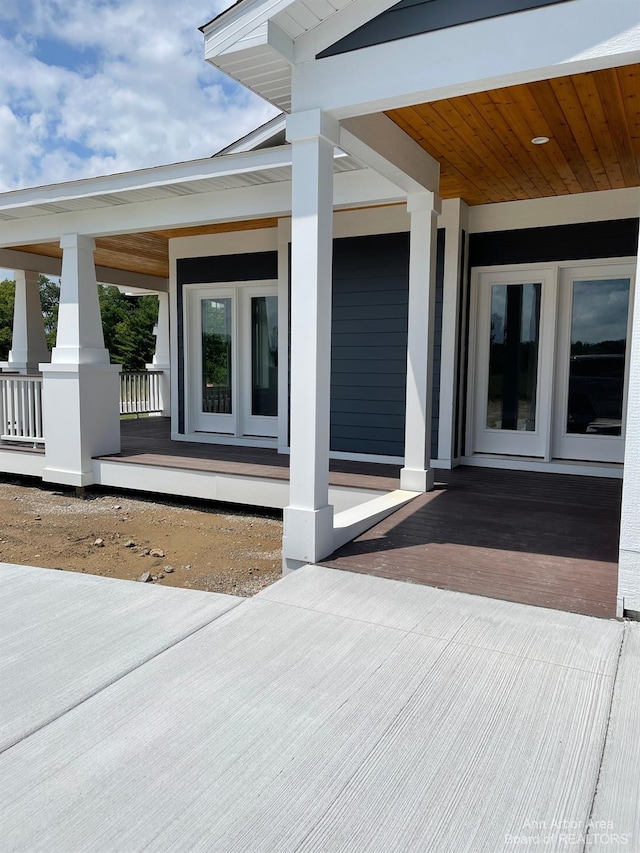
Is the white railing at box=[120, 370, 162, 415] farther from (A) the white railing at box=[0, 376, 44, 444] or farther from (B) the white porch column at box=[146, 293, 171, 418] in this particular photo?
(A) the white railing at box=[0, 376, 44, 444]

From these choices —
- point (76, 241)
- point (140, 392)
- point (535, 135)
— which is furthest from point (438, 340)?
point (140, 392)

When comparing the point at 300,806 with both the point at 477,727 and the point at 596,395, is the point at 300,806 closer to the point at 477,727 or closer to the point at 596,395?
the point at 477,727

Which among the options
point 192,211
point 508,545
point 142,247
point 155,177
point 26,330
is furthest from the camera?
point 26,330

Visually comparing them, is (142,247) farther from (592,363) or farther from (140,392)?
(592,363)

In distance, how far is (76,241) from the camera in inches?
260

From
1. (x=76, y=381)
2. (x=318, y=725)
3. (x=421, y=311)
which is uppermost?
(x=421, y=311)

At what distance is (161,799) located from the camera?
167cm

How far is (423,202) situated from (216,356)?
4028 mm

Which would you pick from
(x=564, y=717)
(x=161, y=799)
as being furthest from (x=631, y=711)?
(x=161, y=799)

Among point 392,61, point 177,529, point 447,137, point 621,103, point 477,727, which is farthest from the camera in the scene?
point 177,529

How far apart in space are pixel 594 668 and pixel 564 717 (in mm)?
380

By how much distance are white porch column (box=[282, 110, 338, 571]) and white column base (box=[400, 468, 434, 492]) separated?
5.71ft

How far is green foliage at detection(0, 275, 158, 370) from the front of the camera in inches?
1172

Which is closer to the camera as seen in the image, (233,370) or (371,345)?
(371,345)
